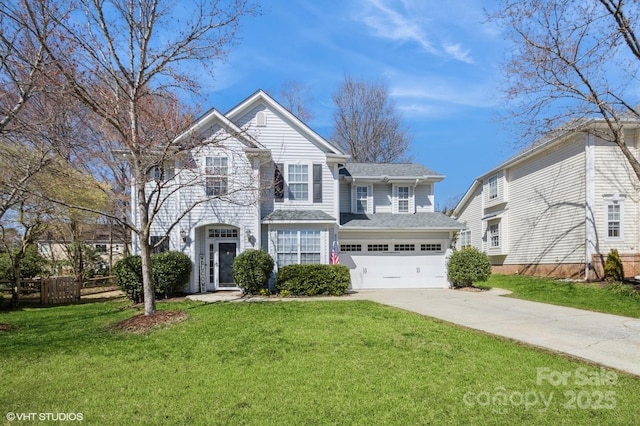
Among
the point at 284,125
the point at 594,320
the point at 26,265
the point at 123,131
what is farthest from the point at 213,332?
the point at 26,265

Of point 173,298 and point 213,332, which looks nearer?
point 213,332

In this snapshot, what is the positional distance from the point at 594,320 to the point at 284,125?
12866 mm

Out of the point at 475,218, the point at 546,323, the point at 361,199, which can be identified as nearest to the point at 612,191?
the point at 475,218

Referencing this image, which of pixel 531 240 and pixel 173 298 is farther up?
pixel 531 240

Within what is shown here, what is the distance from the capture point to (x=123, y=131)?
9.82m

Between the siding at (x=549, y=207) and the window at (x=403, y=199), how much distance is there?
282 inches

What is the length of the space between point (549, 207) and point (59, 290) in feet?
73.3

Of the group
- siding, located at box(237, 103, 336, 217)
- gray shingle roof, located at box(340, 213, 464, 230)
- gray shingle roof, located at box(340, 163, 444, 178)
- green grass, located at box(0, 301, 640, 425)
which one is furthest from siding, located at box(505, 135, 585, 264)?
green grass, located at box(0, 301, 640, 425)

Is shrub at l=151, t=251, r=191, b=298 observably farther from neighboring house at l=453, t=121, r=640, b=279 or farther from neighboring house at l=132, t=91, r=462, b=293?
neighboring house at l=453, t=121, r=640, b=279

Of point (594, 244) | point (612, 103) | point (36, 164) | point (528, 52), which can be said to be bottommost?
point (594, 244)

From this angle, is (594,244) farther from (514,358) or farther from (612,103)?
(514,358)

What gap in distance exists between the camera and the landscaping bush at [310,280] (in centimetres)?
1478

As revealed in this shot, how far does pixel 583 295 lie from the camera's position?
13539 mm

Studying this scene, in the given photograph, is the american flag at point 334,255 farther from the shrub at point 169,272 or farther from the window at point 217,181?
the shrub at point 169,272
